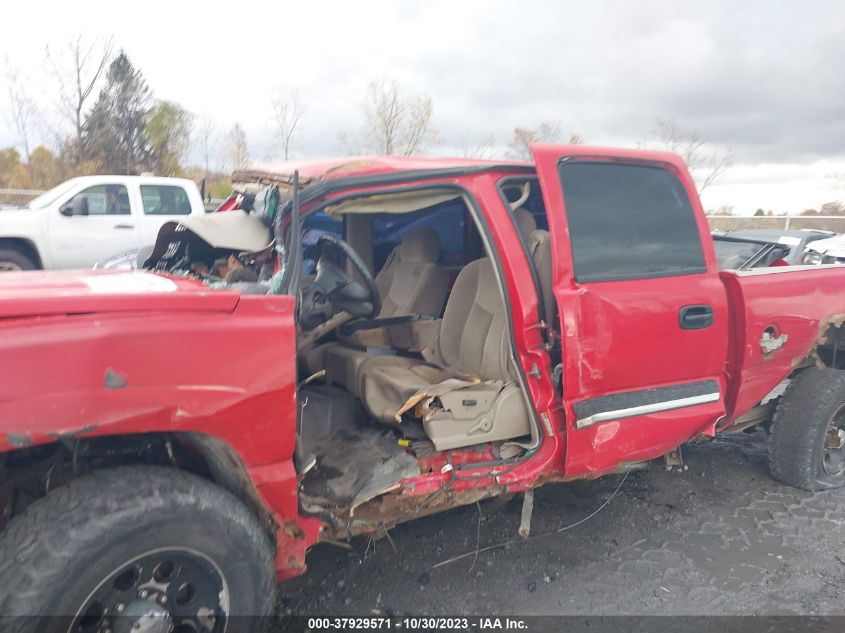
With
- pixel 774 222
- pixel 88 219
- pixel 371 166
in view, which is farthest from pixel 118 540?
pixel 774 222

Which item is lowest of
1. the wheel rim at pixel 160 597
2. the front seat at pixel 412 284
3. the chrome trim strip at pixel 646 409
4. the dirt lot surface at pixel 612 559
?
the dirt lot surface at pixel 612 559

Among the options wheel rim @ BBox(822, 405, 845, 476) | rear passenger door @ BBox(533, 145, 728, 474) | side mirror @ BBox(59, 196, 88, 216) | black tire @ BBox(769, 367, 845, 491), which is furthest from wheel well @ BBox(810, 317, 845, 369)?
side mirror @ BBox(59, 196, 88, 216)

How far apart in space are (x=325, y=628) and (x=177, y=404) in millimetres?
1294

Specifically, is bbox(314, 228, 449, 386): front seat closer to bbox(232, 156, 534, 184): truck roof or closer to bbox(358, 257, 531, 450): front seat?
bbox(358, 257, 531, 450): front seat

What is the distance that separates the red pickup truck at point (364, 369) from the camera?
6.36ft

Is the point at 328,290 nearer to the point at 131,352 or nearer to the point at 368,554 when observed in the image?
the point at 131,352

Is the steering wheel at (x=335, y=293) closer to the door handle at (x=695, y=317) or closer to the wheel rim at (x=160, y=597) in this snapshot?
the wheel rim at (x=160, y=597)

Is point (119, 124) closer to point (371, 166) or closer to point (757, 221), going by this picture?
point (757, 221)

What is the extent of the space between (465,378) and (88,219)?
337 inches

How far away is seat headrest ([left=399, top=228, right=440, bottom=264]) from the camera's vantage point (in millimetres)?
4184

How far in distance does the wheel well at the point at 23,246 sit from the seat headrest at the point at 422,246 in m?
7.65

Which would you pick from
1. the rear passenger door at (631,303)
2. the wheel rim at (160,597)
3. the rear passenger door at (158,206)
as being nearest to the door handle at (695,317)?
the rear passenger door at (631,303)

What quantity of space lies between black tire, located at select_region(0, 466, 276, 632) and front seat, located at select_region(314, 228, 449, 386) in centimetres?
170

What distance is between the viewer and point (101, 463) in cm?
229
